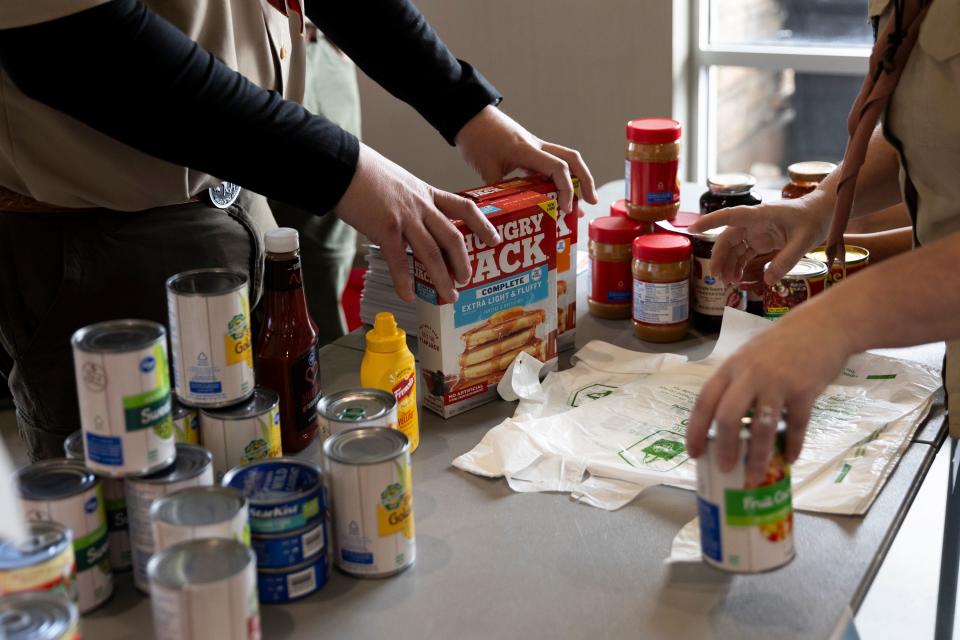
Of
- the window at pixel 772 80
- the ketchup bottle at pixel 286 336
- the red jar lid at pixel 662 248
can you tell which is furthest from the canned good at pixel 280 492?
the window at pixel 772 80

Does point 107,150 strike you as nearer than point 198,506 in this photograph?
No

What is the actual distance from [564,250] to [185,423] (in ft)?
2.26

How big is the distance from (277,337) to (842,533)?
2.24 feet

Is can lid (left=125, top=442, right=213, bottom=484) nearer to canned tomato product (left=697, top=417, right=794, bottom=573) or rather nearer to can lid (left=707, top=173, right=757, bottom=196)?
canned tomato product (left=697, top=417, right=794, bottom=573)

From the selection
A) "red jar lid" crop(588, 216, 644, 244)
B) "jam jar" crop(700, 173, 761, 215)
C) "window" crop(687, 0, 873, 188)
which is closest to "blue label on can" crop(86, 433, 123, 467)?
"red jar lid" crop(588, 216, 644, 244)

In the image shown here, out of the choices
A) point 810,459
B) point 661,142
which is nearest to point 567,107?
point 661,142

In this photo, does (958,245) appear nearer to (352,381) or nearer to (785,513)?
(785,513)

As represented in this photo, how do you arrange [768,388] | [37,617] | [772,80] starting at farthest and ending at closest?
1. [772,80]
2. [768,388]
3. [37,617]

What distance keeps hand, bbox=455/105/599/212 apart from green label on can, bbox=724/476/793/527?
710 mm

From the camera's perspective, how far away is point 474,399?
1.50 m

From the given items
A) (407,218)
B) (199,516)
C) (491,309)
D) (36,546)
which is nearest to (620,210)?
(491,309)

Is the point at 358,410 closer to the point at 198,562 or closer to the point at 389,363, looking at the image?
the point at 389,363

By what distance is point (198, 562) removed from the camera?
91 cm

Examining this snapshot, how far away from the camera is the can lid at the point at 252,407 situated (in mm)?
1173
